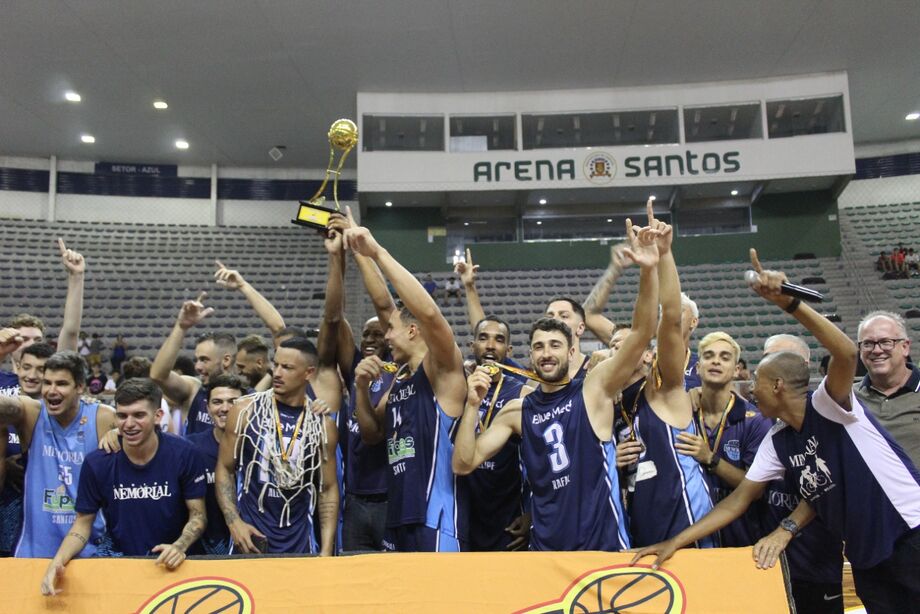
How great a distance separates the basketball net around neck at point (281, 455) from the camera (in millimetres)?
3793

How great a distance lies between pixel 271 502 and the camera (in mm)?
3801

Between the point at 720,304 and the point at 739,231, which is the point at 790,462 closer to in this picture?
the point at 720,304

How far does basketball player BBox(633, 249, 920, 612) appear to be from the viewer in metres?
2.96

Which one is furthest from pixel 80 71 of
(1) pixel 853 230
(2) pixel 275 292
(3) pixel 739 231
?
(1) pixel 853 230

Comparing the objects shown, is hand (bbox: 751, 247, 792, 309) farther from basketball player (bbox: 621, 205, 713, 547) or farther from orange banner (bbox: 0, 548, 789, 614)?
orange banner (bbox: 0, 548, 789, 614)

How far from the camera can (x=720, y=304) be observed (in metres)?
17.6

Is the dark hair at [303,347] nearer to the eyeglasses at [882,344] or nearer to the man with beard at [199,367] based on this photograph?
the man with beard at [199,367]

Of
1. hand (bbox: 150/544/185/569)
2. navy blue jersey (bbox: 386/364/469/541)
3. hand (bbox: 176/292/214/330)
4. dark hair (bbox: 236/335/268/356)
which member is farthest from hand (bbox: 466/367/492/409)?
dark hair (bbox: 236/335/268/356)

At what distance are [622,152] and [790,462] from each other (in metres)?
16.5

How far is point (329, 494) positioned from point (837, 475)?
2455 millimetres

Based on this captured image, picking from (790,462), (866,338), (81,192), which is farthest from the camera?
(81,192)

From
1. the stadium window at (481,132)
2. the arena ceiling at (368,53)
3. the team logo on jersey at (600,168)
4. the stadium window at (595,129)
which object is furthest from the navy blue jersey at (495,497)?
the stadium window at (595,129)

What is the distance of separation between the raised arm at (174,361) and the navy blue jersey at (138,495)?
1.19 m

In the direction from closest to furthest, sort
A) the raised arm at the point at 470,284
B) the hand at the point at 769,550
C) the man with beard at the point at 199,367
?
the hand at the point at 769,550, the man with beard at the point at 199,367, the raised arm at the point at 470,284
